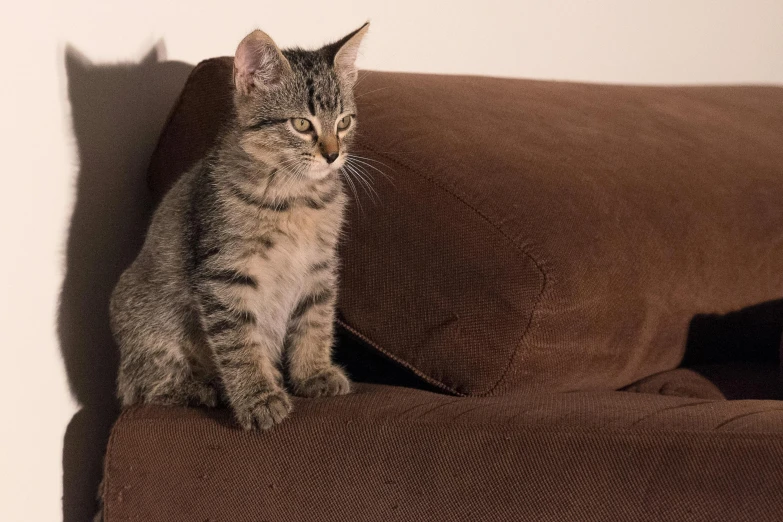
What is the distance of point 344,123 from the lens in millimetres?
1338

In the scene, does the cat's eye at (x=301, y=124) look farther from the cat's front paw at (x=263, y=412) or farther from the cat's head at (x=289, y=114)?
the cat's front paw at (x=263, y=412)

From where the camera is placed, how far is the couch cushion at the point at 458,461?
90cm

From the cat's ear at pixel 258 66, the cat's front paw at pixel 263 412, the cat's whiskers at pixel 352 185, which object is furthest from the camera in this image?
the cat's whiskers at pixel 352 185

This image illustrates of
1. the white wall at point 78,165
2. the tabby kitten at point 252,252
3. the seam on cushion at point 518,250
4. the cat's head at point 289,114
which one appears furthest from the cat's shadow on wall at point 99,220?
the seam on cushion at point 518,250

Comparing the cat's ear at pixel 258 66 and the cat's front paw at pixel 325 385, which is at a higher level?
the cat's ear at pixel 258 66

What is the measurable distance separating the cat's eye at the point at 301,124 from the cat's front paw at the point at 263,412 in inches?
16.9

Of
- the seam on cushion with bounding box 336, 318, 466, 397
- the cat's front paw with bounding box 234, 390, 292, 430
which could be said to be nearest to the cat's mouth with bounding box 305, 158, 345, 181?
the seam on cushion with bounding box 336, 318, 466, 397

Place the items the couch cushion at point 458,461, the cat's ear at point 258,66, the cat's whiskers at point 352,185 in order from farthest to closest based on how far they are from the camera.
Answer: the cat's whiskers at point 352,185 → the cat's ear at point 258,66 → the couch cushion at point 458,461

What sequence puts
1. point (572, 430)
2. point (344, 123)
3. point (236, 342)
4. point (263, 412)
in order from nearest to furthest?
point (572, 430)
point (263, 412)
point (236, 342)
point (344, 123)

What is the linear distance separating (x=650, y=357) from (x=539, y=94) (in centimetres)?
62

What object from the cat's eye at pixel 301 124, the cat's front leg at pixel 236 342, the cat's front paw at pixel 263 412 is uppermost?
the cat's eye at pixel 301 124

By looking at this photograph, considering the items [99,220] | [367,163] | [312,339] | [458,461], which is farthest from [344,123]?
[458,461]

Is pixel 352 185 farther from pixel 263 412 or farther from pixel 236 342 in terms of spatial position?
pixel 263 412

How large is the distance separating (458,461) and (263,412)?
11.2 inches
